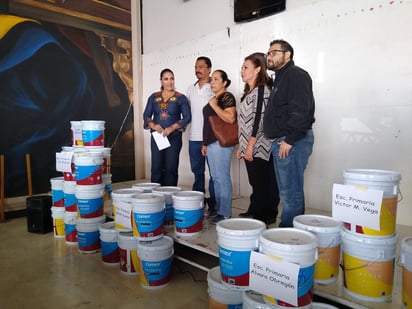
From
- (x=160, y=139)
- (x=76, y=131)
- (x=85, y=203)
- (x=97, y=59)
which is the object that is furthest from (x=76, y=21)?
(x=85, y=203)

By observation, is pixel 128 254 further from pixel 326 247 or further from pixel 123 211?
pixel 326 247

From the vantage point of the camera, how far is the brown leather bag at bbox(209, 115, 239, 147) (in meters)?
2.25

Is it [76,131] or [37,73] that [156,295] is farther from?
[37,73]

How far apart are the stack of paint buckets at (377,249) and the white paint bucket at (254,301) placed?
42 cm

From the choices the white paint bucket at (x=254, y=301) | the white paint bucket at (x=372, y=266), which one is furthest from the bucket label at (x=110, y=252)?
the white paint bucket at (x=372, y=266)

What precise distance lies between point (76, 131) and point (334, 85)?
8.14 feet

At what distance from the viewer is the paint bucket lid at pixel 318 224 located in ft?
4.71

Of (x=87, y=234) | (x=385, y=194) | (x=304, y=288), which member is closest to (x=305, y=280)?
(x=304, y=288)

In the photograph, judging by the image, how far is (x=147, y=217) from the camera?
2008 mm

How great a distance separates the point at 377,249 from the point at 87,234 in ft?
6.92

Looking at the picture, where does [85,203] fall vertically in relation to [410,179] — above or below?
below

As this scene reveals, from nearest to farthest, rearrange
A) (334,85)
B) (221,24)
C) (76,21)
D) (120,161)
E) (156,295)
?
(156,295), (334,85), (221,24), (76,21), (120,161)

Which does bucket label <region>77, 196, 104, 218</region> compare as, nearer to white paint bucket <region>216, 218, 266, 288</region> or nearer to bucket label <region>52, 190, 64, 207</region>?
bucket label <region>52, 190, 64, 207</region>

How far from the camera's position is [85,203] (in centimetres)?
253
